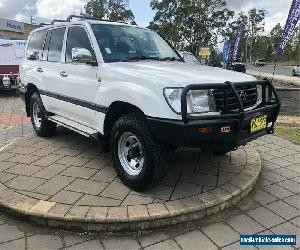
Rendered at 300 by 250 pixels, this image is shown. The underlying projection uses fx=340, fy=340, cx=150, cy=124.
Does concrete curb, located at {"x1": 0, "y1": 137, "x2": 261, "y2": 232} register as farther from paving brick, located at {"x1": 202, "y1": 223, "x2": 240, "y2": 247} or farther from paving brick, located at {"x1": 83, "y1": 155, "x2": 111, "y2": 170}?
paving brick, located at {"x1": 83, "y1": 155, "x2": 111, "y2": 170}

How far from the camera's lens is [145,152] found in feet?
12.3

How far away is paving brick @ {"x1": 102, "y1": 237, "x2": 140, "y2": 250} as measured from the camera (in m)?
3.19

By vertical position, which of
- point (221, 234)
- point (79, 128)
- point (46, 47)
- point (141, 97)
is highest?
point (46, 47)

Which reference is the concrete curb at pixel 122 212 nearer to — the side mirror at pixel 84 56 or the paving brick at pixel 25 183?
the paving brick at pixel 25 183

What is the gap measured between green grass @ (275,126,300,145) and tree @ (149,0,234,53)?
1318 inches

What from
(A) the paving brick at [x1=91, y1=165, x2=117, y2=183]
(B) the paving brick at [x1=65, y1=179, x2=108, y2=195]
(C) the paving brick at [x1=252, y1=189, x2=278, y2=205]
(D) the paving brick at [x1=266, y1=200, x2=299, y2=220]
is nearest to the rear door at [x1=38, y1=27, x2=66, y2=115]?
(A) the paving brick at [x1=91, y1=165, x2=117, y2=183]

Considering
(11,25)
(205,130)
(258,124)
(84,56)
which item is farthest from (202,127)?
(11,25)

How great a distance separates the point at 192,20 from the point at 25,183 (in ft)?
124

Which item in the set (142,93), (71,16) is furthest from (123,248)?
(71,16)

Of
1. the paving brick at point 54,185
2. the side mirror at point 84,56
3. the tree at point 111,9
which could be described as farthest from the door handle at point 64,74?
the tree at point 111,9

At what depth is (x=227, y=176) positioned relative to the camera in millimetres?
4520

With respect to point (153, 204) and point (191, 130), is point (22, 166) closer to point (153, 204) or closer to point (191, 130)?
point (153, 204)

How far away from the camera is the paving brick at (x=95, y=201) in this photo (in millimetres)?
3693

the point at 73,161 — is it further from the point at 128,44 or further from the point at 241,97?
the point at 241,97
